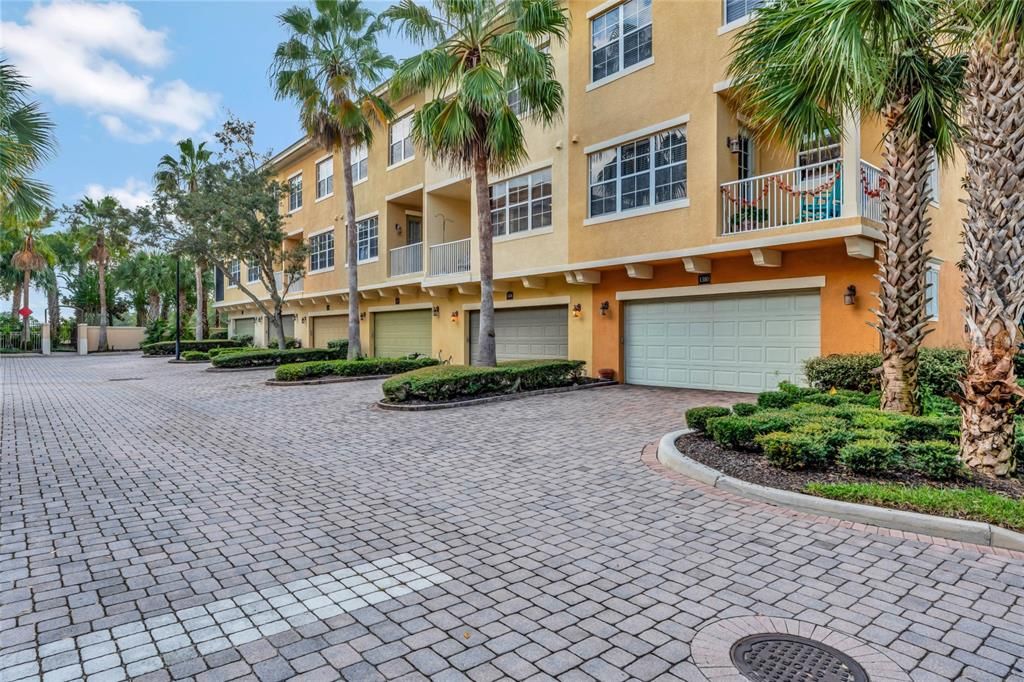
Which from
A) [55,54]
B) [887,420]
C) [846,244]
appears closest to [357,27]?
[55,54]

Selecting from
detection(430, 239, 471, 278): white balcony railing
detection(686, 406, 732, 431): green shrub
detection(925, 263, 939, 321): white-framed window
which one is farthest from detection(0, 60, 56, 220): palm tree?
detection(925, 263, 939, 321): white-framed window

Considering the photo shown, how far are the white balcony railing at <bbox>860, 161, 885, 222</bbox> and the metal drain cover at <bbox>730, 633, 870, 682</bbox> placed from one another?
9.86 meters

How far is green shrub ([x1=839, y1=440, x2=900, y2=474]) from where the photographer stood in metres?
5.77

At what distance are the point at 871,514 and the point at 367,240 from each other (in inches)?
887

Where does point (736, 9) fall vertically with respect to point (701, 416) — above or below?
above

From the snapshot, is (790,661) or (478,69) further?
(478,69)

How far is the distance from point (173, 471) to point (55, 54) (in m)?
12.7

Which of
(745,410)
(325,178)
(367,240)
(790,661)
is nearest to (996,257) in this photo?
(745,410)

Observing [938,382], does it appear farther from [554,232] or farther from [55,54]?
[55,54]

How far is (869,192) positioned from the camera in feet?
36.0

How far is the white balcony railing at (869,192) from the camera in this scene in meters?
10.8

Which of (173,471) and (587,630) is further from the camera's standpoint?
(173,471)

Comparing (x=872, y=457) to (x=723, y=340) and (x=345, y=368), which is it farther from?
(x=345, y=368)

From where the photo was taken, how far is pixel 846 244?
430 inches
